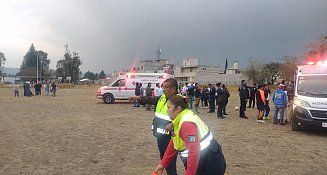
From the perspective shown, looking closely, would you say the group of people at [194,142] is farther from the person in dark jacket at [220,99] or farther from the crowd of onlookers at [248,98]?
the person in dark jacket at [220,99]

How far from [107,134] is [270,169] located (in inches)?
224

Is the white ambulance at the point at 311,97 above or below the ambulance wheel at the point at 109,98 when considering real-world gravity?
above

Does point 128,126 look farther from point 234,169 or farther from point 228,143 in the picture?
point 234,169

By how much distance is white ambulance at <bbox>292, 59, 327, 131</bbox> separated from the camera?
38.1 ft

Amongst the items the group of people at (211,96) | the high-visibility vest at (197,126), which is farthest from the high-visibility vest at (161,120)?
the group of people at (211,96)

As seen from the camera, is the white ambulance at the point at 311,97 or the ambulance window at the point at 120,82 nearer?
the white ambulance at the point at 311,97

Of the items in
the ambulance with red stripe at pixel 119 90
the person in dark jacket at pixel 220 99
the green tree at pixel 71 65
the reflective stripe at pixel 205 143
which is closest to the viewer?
the reflective stripe at pixel 205 143

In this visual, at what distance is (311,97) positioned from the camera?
39.3 ft

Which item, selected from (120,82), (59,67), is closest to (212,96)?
(120,82)

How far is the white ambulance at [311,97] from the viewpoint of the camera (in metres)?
11.6

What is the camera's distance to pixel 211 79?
259 ft

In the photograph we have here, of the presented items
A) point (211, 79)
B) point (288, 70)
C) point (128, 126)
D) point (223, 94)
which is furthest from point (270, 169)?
point (211, 79)

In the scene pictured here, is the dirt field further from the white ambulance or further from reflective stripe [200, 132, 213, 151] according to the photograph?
reflective stripe [200, 132, 213, 151]

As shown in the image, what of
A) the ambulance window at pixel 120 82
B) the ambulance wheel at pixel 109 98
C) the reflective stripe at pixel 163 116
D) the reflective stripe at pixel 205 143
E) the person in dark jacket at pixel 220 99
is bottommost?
the ambulance wheel at pixel 109 98
